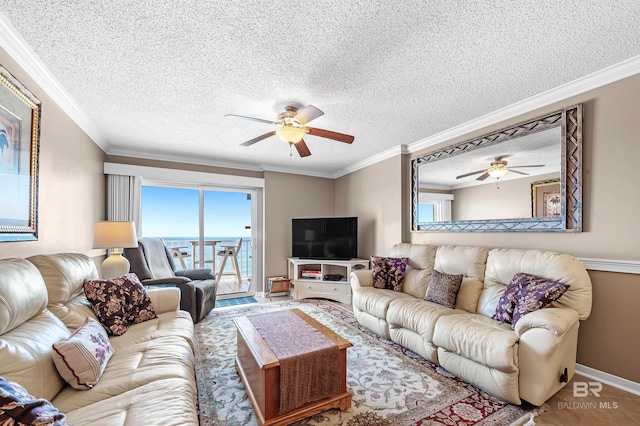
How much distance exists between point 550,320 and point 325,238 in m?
3.32

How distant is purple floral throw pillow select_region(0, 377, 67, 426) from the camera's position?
809 mm

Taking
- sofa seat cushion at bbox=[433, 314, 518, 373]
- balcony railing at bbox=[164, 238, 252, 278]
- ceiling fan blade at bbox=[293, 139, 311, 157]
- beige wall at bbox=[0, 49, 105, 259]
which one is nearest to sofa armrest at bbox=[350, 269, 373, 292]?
sofa seat cushion at bbox=[433, 314, 518, 373]

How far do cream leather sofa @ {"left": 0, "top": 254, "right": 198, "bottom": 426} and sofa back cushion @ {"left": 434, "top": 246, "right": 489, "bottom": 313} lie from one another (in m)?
2.43

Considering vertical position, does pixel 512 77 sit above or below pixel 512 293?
above

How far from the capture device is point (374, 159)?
454 cm

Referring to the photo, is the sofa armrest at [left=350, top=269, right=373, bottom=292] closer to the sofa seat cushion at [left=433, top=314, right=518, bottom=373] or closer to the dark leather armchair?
the sofa seat cushion at [left=433, top=314, right=518, bottom=373]

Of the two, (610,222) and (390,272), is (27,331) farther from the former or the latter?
(610,222)

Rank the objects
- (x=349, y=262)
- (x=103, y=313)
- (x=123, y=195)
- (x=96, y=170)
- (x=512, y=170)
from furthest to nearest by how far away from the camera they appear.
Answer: (x=349, y=262)
(x=123, y=195)
(x=96, y=170)
(x=512, y=170)
(x=103, y=313)

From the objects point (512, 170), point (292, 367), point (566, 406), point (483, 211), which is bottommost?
point (566, 406)

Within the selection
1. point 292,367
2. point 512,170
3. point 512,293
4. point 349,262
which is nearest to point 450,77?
point 512,170

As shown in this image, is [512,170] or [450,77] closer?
[450,77]

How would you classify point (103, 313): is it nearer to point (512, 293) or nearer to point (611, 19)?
point (512, 293)

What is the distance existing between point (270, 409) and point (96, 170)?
3.61 meters

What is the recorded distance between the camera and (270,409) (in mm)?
1653
